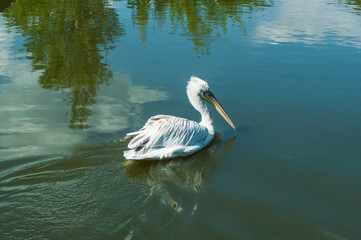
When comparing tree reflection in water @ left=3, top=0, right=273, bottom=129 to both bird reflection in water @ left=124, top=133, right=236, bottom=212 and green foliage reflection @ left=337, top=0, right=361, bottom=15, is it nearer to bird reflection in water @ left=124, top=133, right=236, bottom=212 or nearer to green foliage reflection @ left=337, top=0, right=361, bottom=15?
bird reflection in water @ left=124, top=133, right=236, bottom=212

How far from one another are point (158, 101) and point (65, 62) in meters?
2.51

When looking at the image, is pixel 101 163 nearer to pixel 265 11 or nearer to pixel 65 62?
pixel 65 62

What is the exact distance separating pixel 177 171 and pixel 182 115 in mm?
1523

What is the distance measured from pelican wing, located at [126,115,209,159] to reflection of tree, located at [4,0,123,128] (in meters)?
1.09

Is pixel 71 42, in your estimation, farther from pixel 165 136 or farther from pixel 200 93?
pixel 165 136

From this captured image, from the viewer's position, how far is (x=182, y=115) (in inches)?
224

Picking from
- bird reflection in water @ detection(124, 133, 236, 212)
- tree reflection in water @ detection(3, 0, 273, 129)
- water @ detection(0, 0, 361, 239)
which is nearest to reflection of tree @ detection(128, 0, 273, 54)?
tree reflection in water @ detection(3, 0, 273, 129)

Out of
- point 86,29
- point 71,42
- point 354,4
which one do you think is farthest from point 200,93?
point 354,4

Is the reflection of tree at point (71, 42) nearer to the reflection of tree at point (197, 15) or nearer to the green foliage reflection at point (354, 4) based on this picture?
the reflection of tree at point (197, 15)

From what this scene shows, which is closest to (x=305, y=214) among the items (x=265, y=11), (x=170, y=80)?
(x=170, y=80)

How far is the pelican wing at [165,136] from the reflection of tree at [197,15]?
13.4 feet

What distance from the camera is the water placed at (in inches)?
136

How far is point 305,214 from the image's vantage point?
3.68m

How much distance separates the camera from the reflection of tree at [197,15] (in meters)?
10.1
